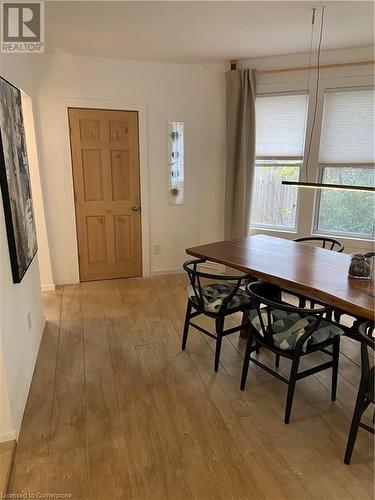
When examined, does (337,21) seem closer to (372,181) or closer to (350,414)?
(372,181)

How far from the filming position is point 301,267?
2.43 metres

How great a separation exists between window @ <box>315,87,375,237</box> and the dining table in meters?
1.30

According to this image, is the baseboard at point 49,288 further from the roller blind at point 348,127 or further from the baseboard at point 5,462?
the roller blind at point 348,127

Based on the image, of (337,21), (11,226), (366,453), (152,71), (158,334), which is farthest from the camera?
(152,71)

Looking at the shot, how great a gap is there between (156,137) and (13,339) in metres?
3.00

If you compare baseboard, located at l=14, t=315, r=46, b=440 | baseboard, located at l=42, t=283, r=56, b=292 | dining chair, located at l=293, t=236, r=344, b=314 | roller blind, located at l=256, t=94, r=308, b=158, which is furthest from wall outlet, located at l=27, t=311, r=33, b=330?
roller blind, located at l=256, t=94, r=308, b=158

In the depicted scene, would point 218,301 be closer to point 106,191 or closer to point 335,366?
point 335,366

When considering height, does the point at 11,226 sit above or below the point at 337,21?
below

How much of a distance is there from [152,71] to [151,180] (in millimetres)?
1260

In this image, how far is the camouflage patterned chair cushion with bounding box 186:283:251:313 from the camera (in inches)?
99.7

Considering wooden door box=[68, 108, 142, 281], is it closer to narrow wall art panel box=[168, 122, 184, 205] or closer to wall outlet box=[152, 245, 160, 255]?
wall outlet box=[152, 245, 160, 255]

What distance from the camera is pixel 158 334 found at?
3.12 m

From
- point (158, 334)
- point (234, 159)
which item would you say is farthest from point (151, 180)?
point (158, 334)

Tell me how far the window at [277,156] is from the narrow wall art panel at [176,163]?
3.06 ft
